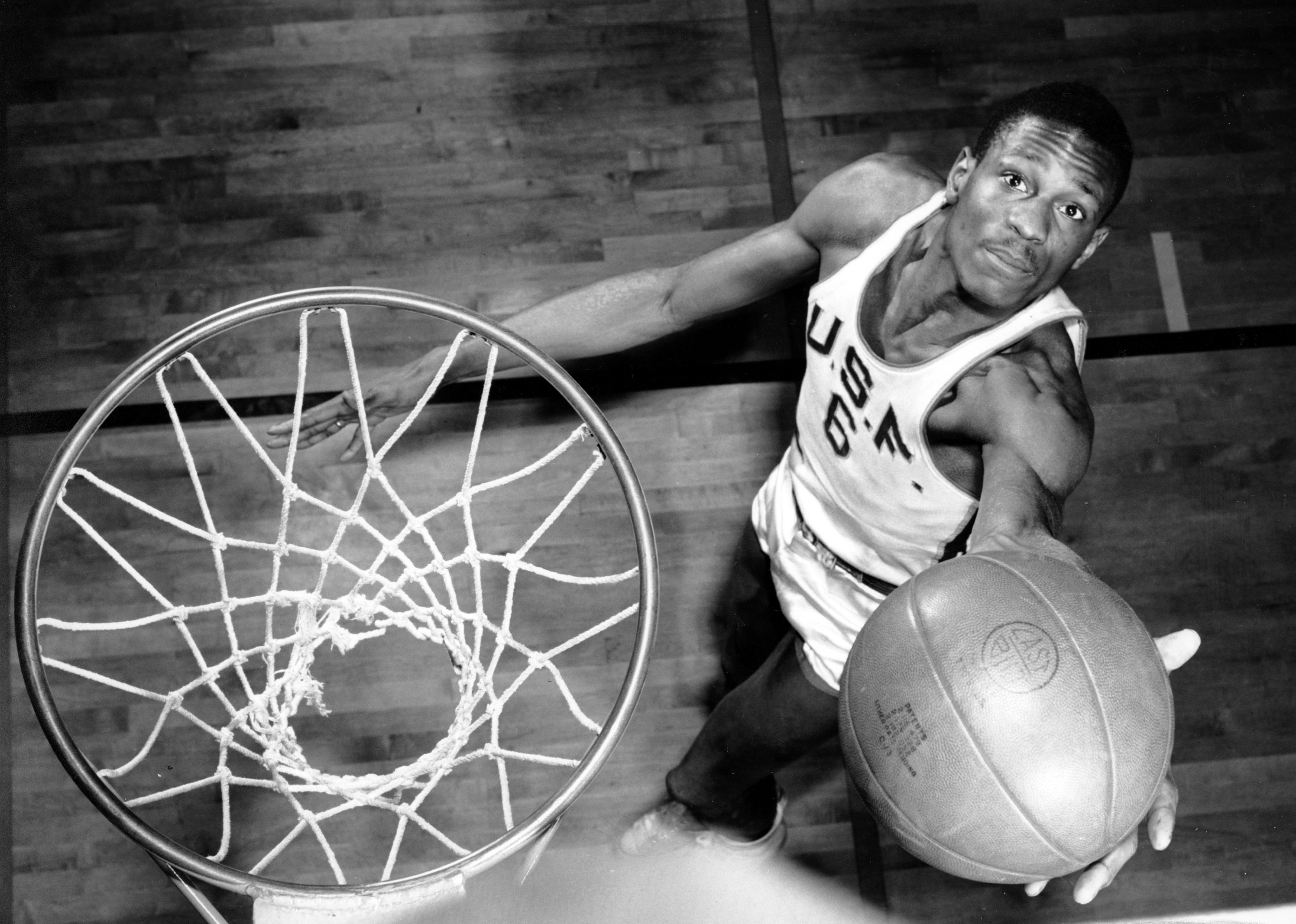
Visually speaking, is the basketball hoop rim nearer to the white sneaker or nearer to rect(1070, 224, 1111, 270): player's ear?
the white sneaker

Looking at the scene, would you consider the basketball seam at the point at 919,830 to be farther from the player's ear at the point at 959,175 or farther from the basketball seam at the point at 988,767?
the player's ear at the point at 959,175

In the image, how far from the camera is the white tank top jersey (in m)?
1.88

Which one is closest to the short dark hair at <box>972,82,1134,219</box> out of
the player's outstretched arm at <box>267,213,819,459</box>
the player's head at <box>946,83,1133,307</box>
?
the player's head at <box>946,83,1133,307</box>

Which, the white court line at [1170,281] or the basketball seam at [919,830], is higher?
the white court line at [1170,281]

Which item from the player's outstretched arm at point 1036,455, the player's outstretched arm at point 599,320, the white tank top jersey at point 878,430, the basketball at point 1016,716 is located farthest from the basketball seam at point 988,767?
the player's outstretched arm at point 599,320

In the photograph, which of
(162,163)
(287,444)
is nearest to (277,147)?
(162,163)

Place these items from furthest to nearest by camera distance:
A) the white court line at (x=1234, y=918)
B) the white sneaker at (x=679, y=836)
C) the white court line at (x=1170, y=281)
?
the white court line at (x=1170, y=281)
the white sneaker at (x=679, y=836)
the white court line at (x=1234, y=918)

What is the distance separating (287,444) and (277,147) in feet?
2.63

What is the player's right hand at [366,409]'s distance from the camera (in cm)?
227

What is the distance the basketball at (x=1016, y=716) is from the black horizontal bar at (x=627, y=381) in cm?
112

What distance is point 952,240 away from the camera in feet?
6.06

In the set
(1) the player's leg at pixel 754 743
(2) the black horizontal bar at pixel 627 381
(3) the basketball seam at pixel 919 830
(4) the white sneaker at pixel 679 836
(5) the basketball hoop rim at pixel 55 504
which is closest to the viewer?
(3) the basketball seam at pixel 919 830

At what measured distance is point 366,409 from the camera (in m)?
2.29

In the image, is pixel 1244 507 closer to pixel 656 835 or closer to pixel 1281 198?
pixel 1281 198
